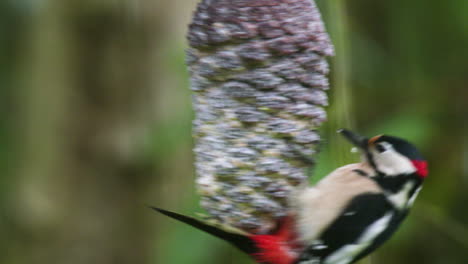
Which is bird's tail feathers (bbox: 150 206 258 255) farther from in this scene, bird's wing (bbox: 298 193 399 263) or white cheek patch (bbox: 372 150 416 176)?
white cheek patch (bbox: 372 150 416 176)

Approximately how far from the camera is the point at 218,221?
88cm

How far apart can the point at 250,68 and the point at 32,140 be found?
1.33 metres

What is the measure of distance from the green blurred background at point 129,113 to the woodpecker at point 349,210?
29.6 inches

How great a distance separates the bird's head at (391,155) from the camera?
90 centimetres

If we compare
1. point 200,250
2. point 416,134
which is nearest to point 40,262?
point 200,250

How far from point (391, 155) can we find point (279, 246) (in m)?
0.17

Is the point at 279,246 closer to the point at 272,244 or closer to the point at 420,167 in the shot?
the point at 272,244

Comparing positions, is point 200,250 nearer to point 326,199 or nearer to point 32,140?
point 326,199

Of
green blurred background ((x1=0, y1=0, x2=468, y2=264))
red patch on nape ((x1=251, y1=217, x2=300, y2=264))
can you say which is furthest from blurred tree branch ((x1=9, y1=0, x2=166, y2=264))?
red patch on nape ((x1=251, y1=217, x2=300, y2=264))

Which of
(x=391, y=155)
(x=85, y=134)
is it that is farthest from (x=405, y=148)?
(x=85, y=134)

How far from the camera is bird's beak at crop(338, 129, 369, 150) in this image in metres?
0.87

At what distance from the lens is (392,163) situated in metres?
0.92

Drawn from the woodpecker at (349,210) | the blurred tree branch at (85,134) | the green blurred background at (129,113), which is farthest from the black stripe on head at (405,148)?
the blurred tree branch at (85,134)

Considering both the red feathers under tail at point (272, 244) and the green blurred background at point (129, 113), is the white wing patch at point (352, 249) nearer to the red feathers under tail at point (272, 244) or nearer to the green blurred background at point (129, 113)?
the red feathers under tail at point (272, 244)
